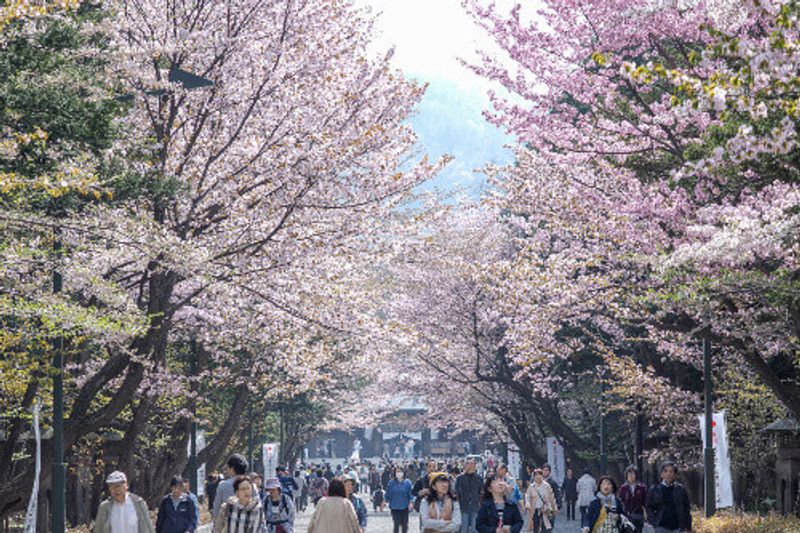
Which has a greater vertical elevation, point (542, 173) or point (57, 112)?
point (542, 173)

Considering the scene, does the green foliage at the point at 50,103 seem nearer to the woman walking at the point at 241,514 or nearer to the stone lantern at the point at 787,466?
the woman walking at the point at 241,514

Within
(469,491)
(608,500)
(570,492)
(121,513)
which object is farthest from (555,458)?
(121,513)

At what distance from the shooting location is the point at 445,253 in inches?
1703

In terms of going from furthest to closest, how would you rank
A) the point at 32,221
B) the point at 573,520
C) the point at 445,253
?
the point at 445,253 < the point at 573,520 < the point at 32,221

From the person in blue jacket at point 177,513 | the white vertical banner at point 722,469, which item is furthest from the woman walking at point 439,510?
the white vertical banner at point 722,469

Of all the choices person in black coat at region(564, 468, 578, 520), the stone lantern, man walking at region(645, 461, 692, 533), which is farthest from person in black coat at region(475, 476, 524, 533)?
person in black coat at region(564, 468, 578, 520)

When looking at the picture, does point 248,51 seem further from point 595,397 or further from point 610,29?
point 595,397

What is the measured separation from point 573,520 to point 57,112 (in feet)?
94.6

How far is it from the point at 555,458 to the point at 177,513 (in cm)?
2589

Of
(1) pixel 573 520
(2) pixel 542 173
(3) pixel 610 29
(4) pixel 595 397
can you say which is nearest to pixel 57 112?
(3) pixel 610 29

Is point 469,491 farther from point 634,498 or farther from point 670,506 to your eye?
point 670,506

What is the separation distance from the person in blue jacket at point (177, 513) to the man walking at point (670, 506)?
6.23 m

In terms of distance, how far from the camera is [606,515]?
15891 millimetres

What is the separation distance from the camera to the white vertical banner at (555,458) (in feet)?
131
